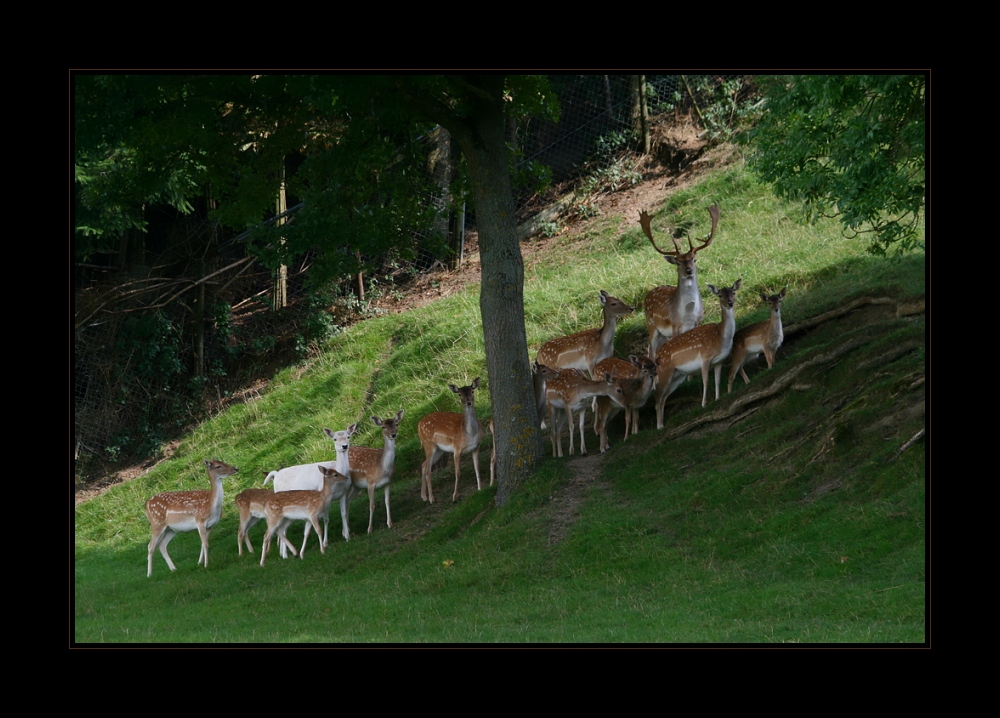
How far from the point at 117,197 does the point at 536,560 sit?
5839mm

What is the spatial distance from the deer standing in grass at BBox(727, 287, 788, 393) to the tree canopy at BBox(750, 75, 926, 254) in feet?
4.18

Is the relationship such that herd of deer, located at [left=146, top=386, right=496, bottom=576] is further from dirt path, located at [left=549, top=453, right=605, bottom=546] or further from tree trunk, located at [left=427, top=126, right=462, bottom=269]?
tree trunk, located at [left=427, top=126, right=462, bottom=269]

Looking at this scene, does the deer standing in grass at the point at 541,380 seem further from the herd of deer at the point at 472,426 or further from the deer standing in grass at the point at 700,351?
the deer standing in grass at the point at 700,351

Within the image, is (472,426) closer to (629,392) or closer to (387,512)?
(387,512)

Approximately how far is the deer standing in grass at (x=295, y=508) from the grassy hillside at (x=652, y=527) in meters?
0.25

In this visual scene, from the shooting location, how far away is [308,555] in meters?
11.6

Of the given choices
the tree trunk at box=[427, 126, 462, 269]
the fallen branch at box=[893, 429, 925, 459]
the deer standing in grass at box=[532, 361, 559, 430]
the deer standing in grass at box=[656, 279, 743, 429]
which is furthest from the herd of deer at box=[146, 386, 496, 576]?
the tree trunk at box=[427, 126, 462, 269]

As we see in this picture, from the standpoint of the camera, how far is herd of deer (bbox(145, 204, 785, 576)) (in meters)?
11.8

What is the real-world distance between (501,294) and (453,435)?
1968 millimetres

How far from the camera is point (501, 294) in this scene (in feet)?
37.1

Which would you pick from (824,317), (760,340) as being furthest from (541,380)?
(824,317)

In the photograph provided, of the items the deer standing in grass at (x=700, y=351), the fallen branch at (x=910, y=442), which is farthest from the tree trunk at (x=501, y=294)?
the fallen branch at (x=910, y=442)

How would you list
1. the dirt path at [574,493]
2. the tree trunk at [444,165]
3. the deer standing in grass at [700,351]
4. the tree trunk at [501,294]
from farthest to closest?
the tree trunk at [444,165] < the deer standing in grass at [700,351] < the tree trunk at [501,294] < the dirt path at [574,493]

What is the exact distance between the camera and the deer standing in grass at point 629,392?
11938 millimetres
